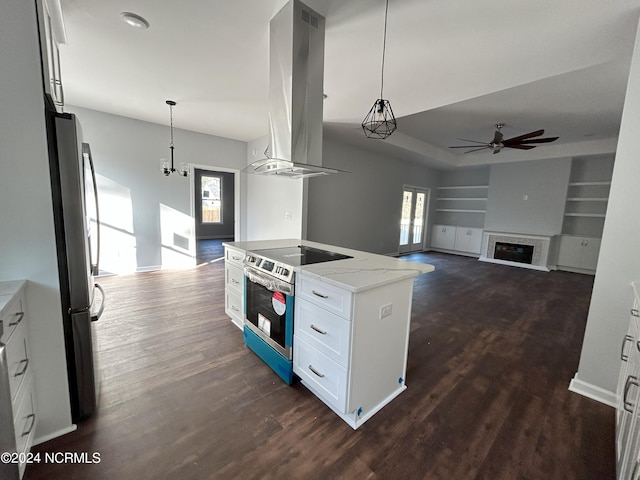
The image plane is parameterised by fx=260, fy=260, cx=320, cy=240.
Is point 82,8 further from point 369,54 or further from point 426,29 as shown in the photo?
point 426,29

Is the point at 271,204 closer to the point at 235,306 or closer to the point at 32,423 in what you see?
the point at 235,306

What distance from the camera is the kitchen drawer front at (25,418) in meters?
1.13

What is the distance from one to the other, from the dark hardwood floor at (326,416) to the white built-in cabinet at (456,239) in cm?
492

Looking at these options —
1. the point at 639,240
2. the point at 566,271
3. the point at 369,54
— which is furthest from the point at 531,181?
the point at 369,54

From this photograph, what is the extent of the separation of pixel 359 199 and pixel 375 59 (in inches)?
139

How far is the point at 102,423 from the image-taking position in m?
1.56

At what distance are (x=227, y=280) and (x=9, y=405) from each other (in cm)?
193

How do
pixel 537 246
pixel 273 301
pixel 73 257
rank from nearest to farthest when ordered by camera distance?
pixel 73 257
pixel 273 301
pixel 537 246

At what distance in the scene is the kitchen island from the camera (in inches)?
59.5

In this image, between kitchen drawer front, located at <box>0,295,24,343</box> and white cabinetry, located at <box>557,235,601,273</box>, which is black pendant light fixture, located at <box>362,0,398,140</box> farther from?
white cabinetry, located at <box>557,235,601,273</box>

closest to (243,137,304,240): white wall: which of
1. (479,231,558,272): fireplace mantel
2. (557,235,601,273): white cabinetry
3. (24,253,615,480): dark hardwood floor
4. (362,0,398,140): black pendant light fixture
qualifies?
(362,0,398,140): black pendant light fixture

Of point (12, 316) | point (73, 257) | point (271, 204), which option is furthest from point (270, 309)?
point (271, 204)

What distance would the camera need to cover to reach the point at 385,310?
1655 mm

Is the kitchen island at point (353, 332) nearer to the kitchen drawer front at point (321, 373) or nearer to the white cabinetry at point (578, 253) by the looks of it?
the kitchen drawer front at point (321, 373)
